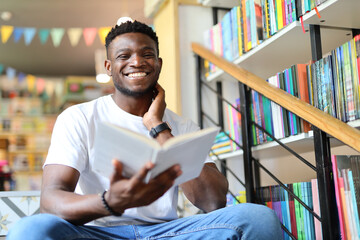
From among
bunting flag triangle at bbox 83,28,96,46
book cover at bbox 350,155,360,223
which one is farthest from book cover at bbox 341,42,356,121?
bunting flag triangle at bbox 83,28,96,46

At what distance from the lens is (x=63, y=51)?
19.3 ft

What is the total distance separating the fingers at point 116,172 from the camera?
878 millimetres

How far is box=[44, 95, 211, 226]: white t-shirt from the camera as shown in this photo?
120 centimetres

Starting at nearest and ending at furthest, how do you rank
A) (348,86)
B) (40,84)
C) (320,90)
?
1. (348,86)
2. (320,90)
3. (40,84)

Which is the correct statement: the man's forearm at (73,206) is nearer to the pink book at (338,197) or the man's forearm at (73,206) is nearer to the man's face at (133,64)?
the man's face at (133,64)

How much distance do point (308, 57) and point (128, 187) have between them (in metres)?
1.45

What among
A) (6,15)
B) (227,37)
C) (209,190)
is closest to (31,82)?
(6,15)

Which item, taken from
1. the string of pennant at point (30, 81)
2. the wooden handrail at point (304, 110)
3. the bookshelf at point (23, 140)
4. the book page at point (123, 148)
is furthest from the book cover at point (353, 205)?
the string of pennant at point (30, 81)

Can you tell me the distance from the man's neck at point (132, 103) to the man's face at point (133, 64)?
0.6 inches

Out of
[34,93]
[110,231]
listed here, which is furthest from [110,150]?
[34,93]

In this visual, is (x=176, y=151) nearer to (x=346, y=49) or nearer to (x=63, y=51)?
(x=346, y=49)

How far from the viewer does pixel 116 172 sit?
0.89 meters

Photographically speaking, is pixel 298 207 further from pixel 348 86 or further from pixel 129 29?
pixel 129 29

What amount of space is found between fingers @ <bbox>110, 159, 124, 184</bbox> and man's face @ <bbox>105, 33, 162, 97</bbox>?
0.57m
